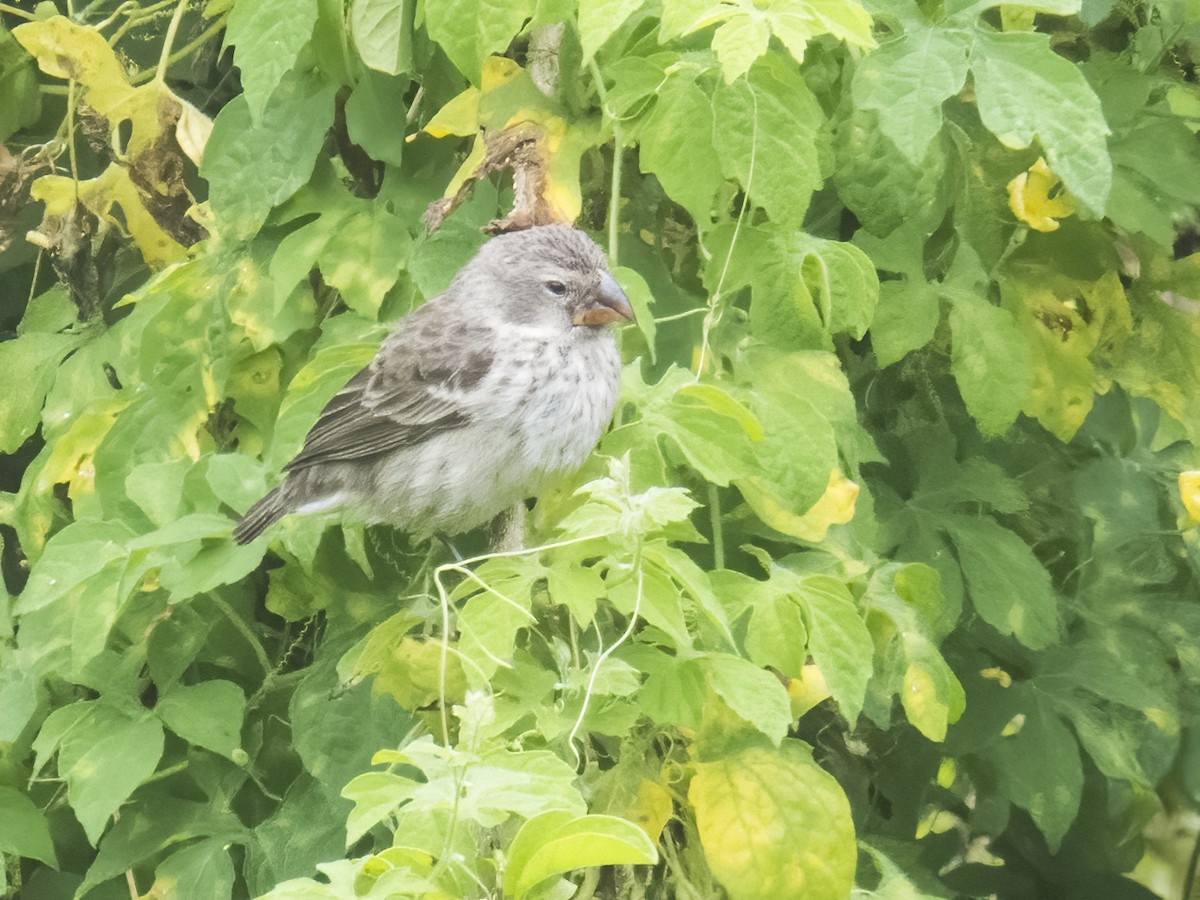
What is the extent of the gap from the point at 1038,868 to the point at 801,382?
4.89ft

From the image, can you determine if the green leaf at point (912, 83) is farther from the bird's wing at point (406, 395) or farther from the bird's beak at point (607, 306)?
the bird's wing at point (406, 395)

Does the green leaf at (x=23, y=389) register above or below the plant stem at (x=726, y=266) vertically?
below

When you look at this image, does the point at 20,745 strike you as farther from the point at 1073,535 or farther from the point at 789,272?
the point at 1073,535

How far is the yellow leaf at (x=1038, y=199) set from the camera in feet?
6.38

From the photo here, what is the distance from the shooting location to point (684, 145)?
159 cm

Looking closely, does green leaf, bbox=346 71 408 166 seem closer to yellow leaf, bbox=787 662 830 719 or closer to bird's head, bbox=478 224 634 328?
bird's head, bbox=478 224 634 328

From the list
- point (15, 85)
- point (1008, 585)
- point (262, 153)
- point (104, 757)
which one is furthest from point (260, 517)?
point (15, 85)

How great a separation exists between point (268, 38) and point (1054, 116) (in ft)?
3.29

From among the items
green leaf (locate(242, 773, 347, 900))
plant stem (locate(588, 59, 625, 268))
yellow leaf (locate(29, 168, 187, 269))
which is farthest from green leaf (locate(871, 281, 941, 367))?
yellow leaf (locate(29, 168, 187, 269))

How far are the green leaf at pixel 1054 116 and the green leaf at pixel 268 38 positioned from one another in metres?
0.87

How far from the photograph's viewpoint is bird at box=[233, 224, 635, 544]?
1.82 m

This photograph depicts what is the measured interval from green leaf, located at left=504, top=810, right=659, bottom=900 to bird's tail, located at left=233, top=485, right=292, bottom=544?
2.85 ft

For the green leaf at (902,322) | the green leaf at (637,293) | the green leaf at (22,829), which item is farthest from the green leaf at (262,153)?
the green leaf at (22,829)

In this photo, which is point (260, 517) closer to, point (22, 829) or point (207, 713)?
point (207, 713)
